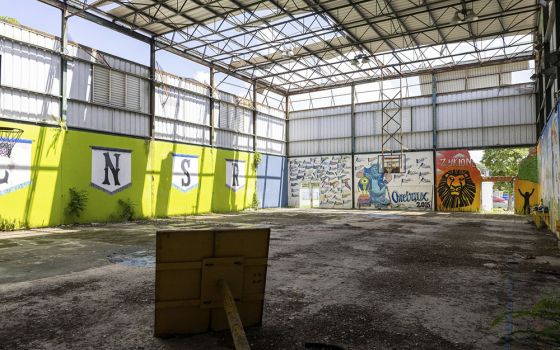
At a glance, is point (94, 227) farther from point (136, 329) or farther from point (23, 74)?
point (136, 329)

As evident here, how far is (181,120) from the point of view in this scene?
1969 cm

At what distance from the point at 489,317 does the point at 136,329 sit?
3.73m

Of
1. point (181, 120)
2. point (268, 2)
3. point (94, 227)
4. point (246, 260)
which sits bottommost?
point (94, 227)

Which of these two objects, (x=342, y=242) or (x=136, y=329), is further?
(x=342, y=242)

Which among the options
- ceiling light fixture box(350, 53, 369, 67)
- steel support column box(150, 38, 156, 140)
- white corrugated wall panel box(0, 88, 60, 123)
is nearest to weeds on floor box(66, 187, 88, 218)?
white corrugated wall panel box(0, 88, 60, 123)

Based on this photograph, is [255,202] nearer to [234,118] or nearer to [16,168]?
[234,118]

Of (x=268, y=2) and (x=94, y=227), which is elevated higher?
(x=268, y=2)

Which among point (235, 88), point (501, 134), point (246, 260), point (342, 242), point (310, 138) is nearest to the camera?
point (246, 260)

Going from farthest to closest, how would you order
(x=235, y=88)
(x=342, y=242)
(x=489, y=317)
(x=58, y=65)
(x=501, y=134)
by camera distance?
1. (x=235, y=88)
2. (x=501, y=134)
3. (x=58, y=65)
4. (x=342, y=242)
5. (x=489, y=317)

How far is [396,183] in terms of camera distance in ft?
80.4

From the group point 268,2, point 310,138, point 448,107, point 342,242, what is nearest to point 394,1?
point 268,2

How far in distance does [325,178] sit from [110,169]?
1585 cm

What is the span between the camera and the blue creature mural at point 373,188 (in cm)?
2493

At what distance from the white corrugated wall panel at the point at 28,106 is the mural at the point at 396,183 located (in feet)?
62.1
